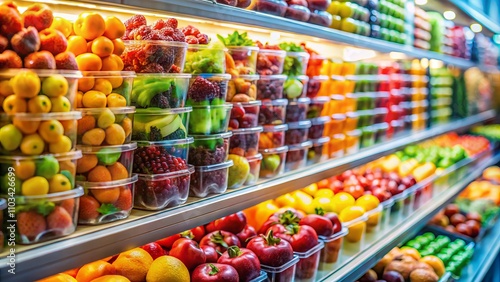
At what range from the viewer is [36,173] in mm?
1044

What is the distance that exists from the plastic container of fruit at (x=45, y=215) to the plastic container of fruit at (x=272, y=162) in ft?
3.01

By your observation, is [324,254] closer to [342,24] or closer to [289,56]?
[289,56]

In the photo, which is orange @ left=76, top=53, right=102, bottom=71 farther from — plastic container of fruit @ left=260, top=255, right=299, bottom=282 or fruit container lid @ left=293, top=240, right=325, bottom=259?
fruit container lid @ left=293, top=240, right=325, bottom=259

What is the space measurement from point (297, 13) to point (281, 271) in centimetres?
98

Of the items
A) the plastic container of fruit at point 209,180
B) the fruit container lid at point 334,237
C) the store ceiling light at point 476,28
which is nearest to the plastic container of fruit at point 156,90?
the plastic container of fruit at point 209,180

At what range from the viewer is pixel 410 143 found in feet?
10.4

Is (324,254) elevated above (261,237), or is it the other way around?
(261,237)

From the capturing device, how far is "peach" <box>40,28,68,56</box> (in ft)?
3.52

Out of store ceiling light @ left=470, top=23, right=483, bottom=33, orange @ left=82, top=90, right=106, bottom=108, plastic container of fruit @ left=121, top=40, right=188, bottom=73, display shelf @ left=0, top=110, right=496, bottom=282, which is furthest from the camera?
store ceiling light @ left=470, top=23, right=483, bottom=33

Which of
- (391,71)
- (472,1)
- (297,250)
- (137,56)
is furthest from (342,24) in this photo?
(472,1)

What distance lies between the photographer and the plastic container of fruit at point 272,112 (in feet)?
6.44

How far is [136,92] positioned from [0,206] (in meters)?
0.48

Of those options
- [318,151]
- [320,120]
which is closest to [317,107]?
[320,120]

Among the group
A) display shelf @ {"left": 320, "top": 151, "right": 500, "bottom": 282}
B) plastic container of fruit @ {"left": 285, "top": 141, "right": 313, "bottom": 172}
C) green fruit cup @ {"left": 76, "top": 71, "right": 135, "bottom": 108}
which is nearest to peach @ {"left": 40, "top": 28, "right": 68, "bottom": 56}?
green fruit cup @ {"left": 76, "top": 71, "right": 135, "bottom": 108}
